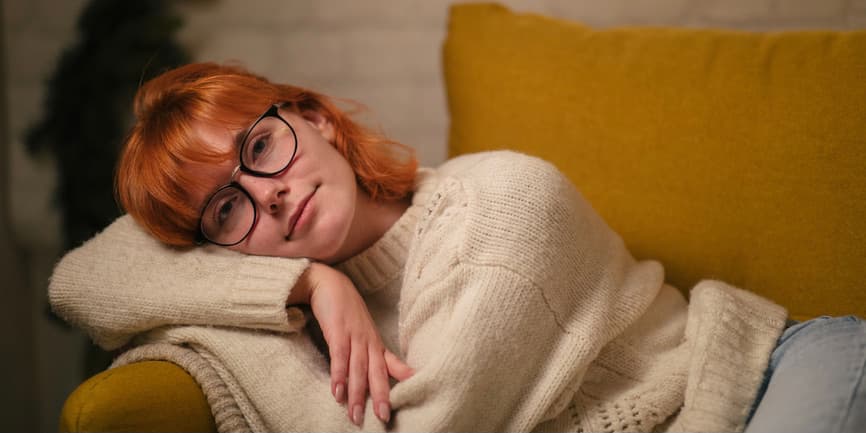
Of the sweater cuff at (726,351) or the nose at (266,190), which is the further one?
the nose at (266,190)

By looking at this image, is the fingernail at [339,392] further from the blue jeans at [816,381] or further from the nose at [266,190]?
the blue jeans at [816,381]

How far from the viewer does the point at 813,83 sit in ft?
3.45

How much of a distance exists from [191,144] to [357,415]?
17.7 inches

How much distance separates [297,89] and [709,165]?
2.30 feet

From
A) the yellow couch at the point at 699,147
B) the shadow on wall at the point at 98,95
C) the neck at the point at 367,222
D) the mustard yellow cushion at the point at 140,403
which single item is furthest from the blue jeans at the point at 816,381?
the shadow on wall at the point at 98,95

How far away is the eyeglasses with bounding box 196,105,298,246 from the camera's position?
975 mm

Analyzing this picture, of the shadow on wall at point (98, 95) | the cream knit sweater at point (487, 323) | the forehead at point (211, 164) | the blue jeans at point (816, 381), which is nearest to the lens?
the blue jeans at point (816, 381)

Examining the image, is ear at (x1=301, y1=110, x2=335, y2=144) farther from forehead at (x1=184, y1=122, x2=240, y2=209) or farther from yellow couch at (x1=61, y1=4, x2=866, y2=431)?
yellow couch at (x1=61, y1=4, x2=866, y2=431)

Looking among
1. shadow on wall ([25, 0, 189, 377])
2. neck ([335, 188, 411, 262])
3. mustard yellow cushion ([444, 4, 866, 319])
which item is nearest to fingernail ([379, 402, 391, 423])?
neck ([335, 188, 411, 262])

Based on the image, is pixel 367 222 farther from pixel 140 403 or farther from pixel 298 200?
pixel 140 403

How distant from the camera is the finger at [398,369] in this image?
2.94ft

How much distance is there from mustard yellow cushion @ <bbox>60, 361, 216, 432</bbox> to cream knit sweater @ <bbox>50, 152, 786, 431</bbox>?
0.09 feet

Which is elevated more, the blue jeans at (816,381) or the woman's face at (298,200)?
the woman's face at (298,200)

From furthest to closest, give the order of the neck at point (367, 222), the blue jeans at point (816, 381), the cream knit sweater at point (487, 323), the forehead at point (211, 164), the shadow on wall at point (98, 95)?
the shadow on wall at point (98, 95)
the neck at point (367, 222)
the forehead at point (211, 164)
the cream knit sweater at point (487, 323)
the blue jeans at point (816, 381)
